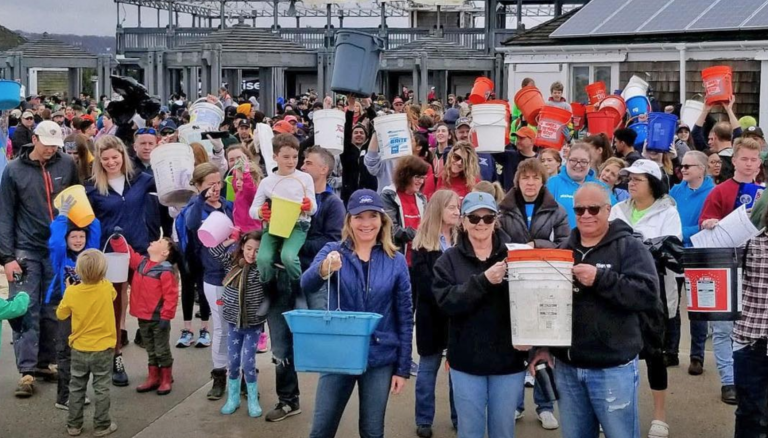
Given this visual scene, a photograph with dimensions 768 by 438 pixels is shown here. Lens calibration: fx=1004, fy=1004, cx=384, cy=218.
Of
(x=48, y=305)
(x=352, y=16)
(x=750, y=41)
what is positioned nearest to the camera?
(x=48, y=305)

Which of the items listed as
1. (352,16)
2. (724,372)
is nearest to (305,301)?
(724,372)

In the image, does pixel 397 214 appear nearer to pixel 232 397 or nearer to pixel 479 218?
pixel 232 397

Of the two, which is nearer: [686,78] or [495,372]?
[495,372]

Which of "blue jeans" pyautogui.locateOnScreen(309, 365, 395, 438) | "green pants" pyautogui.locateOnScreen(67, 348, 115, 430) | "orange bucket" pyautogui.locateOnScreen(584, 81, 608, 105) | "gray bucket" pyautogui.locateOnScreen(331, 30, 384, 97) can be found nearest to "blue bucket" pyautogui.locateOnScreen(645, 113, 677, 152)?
"gray bucket" pyautogui.locateOnScreen(331, 30, 384, 97)

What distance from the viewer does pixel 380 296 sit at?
5.41m

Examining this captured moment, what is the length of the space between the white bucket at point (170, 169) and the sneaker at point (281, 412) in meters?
2.06

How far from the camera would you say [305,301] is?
6.66 m

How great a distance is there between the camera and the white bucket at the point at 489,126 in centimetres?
1001

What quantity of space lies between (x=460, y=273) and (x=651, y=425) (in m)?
2.21

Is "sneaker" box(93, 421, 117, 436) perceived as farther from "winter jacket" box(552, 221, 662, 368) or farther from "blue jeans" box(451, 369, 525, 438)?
"winter jacket" box(552, 221, 662, 368)

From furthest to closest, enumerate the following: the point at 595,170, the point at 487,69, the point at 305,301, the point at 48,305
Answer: the point at 487,69 < the point at 595,170 < the point at 48,305 < the point at 305,301

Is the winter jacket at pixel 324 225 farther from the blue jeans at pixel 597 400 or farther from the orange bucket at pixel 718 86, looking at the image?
the orange bucket at pixel 718 86

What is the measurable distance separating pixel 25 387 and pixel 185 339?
5.66 ft

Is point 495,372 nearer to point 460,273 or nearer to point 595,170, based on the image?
point 460,273
